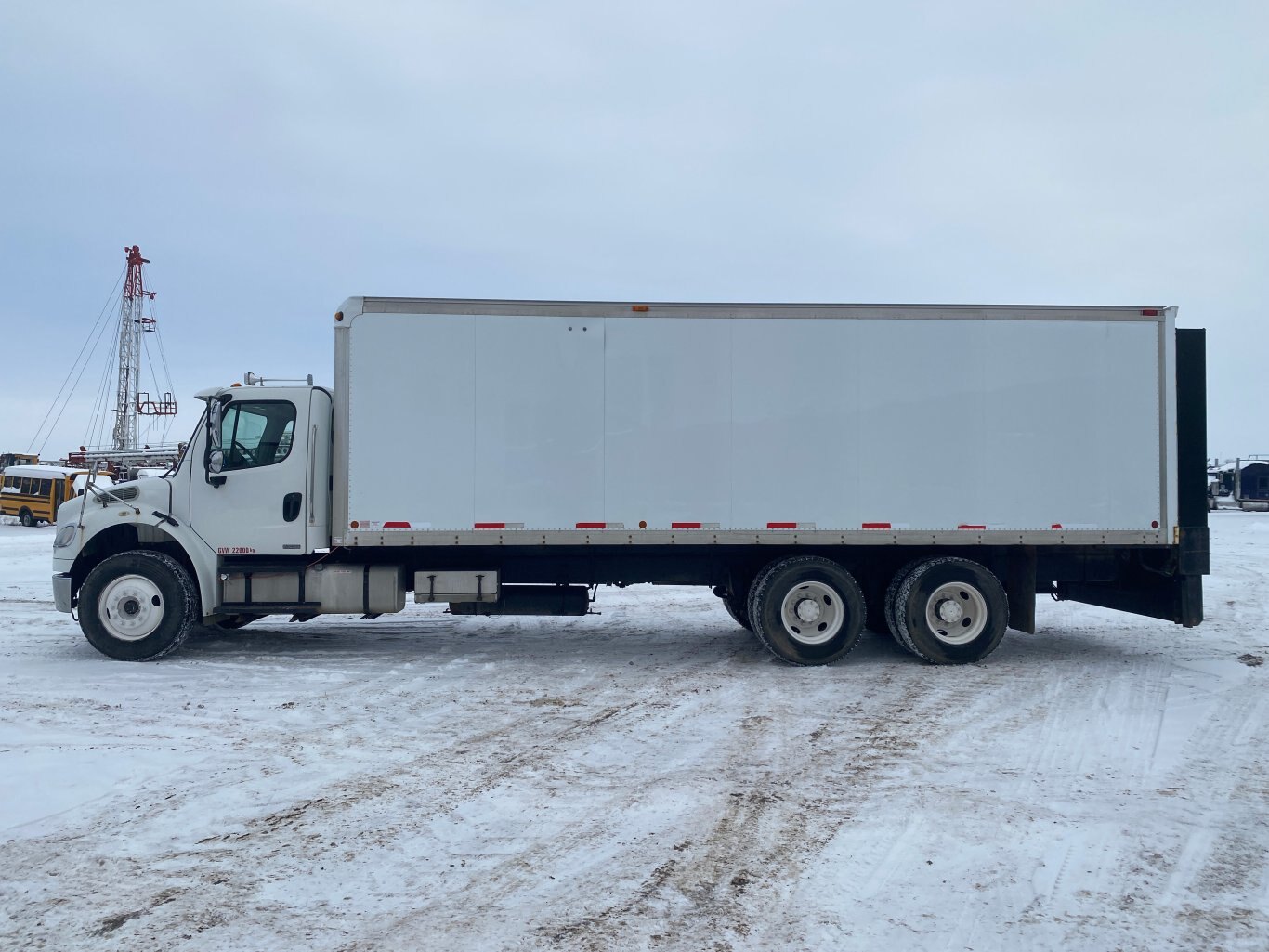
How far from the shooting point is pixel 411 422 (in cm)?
835

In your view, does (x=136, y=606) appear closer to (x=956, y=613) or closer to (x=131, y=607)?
(x=131, y=607)

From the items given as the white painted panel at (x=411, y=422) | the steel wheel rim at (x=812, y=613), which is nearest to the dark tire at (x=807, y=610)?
the steel wheel rim at (x=812, y=613)

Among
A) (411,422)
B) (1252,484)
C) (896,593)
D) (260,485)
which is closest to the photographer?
(411,422)

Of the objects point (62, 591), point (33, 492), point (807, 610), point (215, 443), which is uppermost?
point (215, 443)

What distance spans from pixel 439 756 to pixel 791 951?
3080 millimetres

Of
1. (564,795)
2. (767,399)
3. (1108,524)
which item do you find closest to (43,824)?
(564,795)

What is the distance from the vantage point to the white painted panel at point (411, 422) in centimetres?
834

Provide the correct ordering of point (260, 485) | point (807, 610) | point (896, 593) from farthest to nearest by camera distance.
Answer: point (260, 485) < point (896, 593) < point (807, 610)

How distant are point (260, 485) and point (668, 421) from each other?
431 cm

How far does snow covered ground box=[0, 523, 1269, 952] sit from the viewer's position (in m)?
3.51

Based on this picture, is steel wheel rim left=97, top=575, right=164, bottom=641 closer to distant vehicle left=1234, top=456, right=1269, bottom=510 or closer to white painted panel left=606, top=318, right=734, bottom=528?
white painted panel left=606, top=318, right=734, bottom=528

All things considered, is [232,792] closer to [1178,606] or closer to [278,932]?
[278,932]

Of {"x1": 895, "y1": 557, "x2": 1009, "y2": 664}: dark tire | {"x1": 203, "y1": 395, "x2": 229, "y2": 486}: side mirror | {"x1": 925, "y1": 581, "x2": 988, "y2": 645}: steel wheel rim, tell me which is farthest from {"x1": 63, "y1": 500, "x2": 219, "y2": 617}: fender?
{"x1": 925, "y1": 581, "x2": 988, "y2": 645}: steel wheel rim

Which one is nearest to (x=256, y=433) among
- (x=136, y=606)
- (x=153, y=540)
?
(x=153, y=540)
